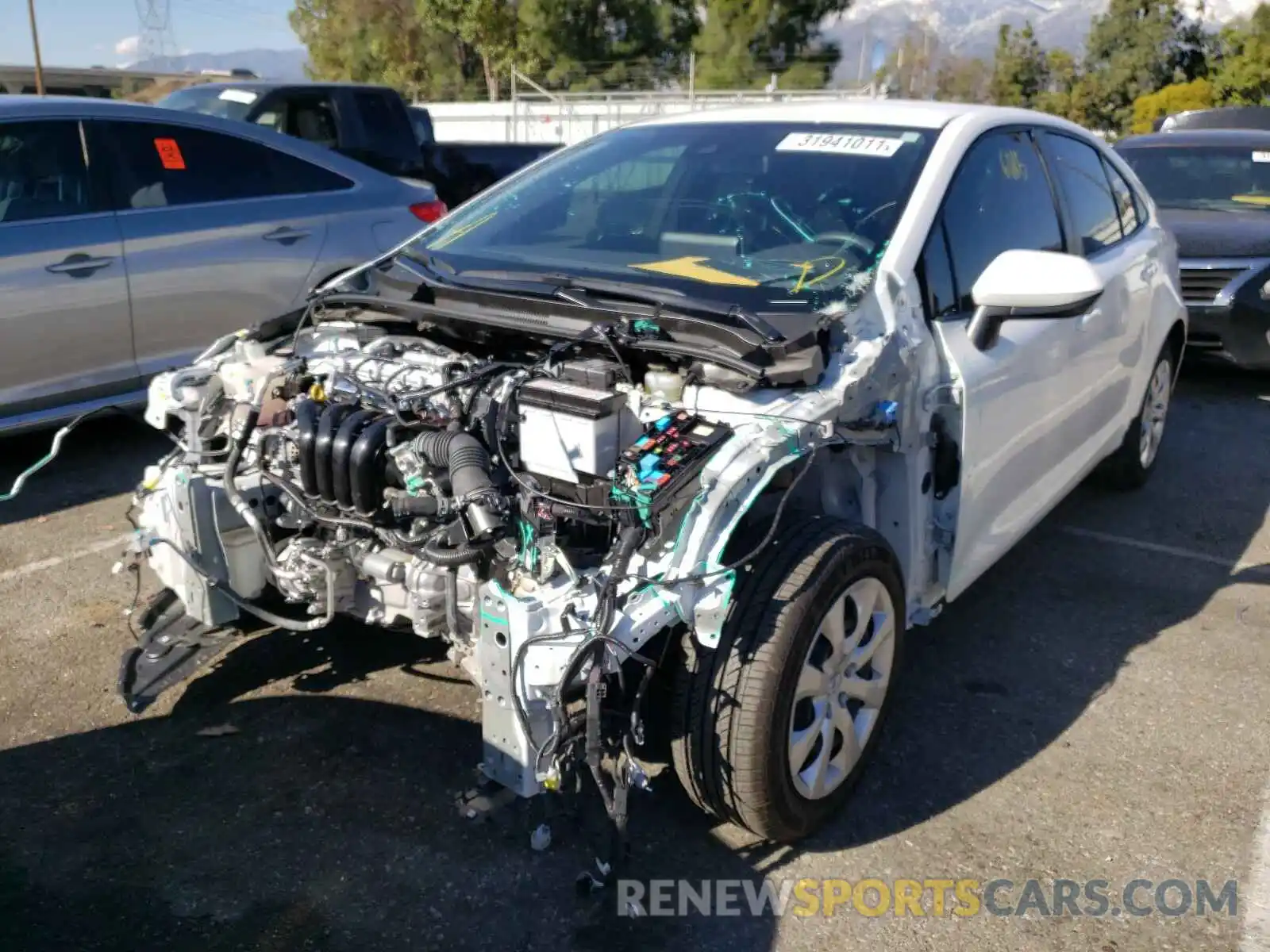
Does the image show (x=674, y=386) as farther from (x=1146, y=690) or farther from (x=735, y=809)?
(x=1146, y=690)

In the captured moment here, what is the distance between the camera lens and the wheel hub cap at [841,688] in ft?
8.96

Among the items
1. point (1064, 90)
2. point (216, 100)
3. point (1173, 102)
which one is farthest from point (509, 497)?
point (1064, 90)

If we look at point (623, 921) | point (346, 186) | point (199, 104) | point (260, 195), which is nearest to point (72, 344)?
point (260, 195)

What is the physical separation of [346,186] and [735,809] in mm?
4825

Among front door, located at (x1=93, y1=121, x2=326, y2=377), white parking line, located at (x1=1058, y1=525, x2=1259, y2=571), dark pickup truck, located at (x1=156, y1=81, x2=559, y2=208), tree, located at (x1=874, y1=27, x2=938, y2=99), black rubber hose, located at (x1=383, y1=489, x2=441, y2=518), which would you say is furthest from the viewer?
tree, located at (x1=874, y1=27, x2=938, y2=99)

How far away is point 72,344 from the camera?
513 centimetres

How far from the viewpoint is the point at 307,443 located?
2852mm

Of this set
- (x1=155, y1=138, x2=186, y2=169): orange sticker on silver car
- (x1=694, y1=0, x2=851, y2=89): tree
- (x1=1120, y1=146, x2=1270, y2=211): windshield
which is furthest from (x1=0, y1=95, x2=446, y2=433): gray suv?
(x1=694, y1=0, x2=851, y2=89): tree

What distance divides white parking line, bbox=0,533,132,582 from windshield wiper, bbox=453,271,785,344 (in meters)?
1.95

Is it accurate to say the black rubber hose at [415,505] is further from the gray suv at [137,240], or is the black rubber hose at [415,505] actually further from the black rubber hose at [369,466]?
the gray suv at [137,240]

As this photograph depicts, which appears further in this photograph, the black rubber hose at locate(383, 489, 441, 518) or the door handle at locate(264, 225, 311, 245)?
the door handle at locate(264, 225, 311, 245)

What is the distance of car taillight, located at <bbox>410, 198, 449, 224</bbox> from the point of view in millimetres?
6648

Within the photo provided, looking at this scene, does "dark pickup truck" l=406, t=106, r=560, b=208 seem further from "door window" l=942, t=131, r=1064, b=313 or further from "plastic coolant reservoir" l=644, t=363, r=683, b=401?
"plastic coolant reservoir" l=644, t=363, r=683, b=401

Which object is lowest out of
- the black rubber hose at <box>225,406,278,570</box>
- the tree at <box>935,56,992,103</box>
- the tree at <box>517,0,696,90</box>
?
the black rubber hose at <box>225,406,278,570</box>
